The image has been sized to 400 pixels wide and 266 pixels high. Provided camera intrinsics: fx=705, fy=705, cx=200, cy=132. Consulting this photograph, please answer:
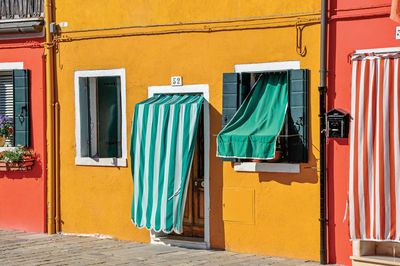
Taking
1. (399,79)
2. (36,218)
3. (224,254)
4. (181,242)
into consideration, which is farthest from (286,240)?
(36,218)

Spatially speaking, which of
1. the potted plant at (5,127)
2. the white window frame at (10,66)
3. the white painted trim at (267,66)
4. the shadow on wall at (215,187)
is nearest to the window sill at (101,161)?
the white window frame at (10,66)

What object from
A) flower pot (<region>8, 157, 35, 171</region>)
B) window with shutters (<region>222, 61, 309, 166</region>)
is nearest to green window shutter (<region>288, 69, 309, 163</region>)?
window with shutters (<region>222, 61, 309, 166</region>)

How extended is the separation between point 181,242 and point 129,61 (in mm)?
3095

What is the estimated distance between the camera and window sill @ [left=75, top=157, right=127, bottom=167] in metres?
11.8

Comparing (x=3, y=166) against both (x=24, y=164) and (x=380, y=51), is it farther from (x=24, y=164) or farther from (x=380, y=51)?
(x=380, y=51)

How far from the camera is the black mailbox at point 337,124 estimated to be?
9.66 m

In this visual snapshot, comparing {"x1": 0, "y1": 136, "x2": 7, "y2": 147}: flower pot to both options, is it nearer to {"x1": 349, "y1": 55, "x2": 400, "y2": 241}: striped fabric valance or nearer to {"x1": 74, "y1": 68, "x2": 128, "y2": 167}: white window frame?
{"x1": 74, "y1": 68, "x2": 128, "y2": 167}: white window frame

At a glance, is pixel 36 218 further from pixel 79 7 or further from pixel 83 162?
pixel 79 7

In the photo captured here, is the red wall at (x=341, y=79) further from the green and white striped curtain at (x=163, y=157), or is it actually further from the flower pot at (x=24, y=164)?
the flower pot at (x=24, y=164)

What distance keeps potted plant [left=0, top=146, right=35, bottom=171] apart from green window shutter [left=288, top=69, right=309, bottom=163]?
195 inches

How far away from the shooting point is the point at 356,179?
952 cm

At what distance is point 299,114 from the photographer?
10.1m

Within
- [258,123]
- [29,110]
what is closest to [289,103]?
[258,123]

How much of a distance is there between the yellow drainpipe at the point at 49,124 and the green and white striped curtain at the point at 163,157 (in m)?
1.85
